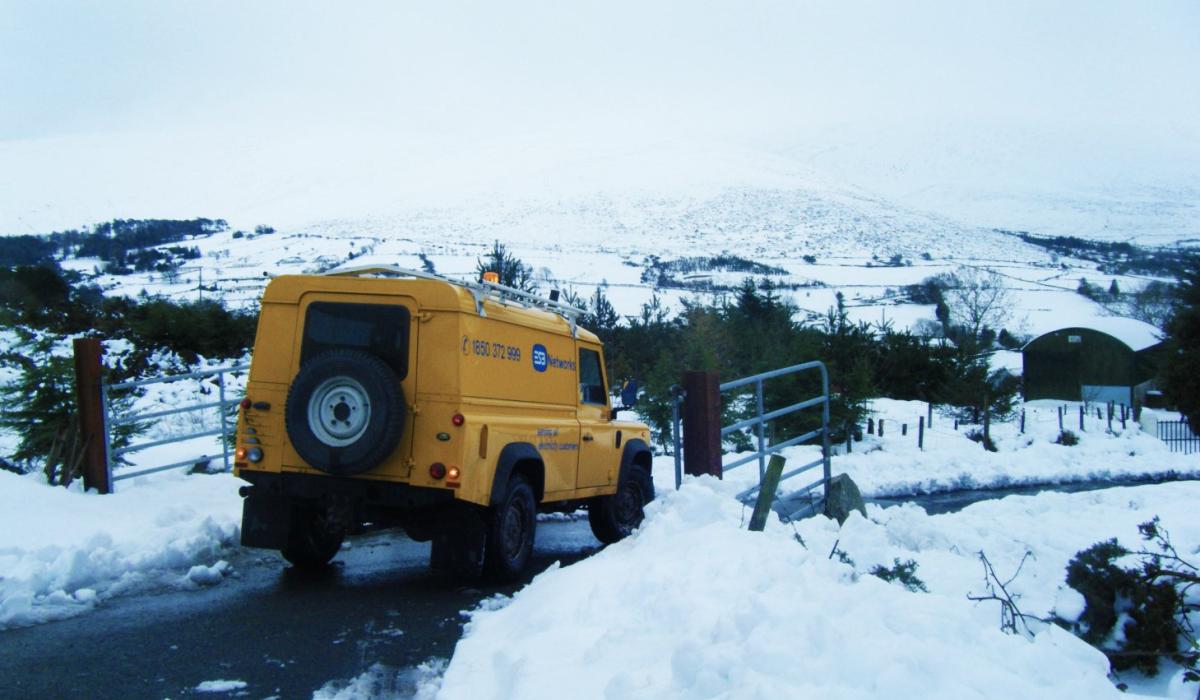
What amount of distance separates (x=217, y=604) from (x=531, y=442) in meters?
2.68

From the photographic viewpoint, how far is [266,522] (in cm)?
753

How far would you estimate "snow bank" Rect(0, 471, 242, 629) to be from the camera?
6.58 m

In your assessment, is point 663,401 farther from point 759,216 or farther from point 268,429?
point 759,216

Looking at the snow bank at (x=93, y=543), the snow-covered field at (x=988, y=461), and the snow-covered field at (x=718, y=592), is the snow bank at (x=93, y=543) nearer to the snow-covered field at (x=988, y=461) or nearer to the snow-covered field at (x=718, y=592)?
the snow-covered field at (x=718, y=592)

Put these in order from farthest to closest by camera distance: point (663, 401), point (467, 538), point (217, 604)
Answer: point (663, 401) < point (467, 538) < point (217, 604)

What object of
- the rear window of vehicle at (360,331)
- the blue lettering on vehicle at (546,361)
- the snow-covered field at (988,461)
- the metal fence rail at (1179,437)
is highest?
the rear window of vehicle at (360,331)

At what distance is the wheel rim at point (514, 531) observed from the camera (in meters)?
7.62

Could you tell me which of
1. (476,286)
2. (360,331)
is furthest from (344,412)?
(476,286)

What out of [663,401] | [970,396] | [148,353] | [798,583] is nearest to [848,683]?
[798,583]

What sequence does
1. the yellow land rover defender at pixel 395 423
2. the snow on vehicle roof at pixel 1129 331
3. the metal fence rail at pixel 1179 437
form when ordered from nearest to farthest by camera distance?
1. the yellow land rover defender at pixel 395 423
2. the metal fence rail at pixel 1179 437
3. the snow on vehicle roof at pixel 1129 331

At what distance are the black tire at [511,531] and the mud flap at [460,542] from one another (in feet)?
0.49

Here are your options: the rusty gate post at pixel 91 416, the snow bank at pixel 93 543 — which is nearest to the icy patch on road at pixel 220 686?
the snow bank at pixel 93 543

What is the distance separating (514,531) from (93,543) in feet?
10.9

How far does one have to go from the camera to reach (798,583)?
15.5ft
